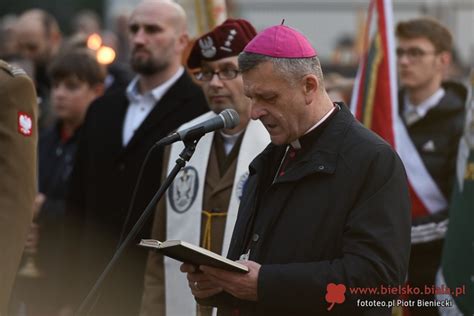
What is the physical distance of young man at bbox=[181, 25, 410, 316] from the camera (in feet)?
13.1

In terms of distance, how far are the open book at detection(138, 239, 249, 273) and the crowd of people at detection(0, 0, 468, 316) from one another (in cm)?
6

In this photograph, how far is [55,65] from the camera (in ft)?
26.6

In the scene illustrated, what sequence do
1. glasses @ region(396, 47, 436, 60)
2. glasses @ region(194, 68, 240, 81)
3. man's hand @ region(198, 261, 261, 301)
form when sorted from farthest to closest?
glasses @ region(396, 47, 436, 60)
glasses @ region(194, 68, 240, 81)
man's hand @ region(198, 261, 261, 301)

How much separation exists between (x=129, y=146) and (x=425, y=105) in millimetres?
1820

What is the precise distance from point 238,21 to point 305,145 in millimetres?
1592

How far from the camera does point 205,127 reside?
441cm

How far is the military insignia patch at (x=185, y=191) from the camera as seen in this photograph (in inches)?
220

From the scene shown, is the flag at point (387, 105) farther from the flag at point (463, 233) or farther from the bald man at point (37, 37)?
the bald man at point (37, 37)

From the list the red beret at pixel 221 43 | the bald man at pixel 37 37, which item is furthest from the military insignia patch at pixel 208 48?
the bald man at pixel 37 37

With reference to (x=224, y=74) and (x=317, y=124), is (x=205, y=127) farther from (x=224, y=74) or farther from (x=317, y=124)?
(x=224, y=74)

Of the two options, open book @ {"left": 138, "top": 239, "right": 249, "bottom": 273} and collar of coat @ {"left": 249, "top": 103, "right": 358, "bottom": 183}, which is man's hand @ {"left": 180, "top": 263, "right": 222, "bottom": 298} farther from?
collar of coat @ {"left": 249, "top": 103, "right": 358, "bottom": 183}

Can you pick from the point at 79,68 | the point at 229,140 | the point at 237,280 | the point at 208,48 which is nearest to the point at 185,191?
the point at 229,140

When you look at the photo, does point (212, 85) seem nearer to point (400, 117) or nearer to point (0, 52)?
point (400, 117)

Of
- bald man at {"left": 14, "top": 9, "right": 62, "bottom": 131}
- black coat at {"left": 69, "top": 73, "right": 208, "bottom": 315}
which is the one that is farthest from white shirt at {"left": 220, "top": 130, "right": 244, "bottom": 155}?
bald man at {"left": 14, "top": 9, "right": 62, "bottom": 131}
